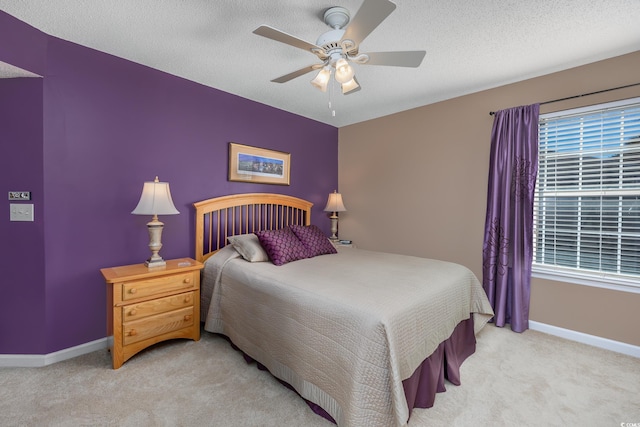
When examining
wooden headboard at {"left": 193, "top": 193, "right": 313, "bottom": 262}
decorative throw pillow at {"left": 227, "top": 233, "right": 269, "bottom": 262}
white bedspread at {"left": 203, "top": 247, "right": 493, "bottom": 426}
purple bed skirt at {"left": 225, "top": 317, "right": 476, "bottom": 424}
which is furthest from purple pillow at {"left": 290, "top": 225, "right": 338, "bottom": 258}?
purple bed skirt at {"left": 225, "top": 317, "right": 476, "bottom": 424}

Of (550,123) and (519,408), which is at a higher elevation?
(550,123)

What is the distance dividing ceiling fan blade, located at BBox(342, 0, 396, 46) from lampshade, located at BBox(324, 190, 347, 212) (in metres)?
2.63

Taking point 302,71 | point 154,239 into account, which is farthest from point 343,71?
point 154,239

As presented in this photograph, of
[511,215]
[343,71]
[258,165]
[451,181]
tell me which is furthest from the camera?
[258,165]

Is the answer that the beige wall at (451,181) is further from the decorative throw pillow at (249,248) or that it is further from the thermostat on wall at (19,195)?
the thermostat on wall at (19,195)

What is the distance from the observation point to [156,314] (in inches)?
88.9

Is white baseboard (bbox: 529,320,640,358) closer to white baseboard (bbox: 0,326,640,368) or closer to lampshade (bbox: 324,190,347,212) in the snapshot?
white baseboard (bbox: 0,326,640,368)

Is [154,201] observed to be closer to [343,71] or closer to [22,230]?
[22,230]

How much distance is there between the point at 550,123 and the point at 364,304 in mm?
2785

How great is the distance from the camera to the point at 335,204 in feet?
13.7

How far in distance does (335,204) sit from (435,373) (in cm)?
273

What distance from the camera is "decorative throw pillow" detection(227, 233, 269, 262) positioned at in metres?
2.62

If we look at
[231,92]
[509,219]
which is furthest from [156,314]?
[509,219]

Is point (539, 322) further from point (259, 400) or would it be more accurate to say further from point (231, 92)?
point (231, 92)
